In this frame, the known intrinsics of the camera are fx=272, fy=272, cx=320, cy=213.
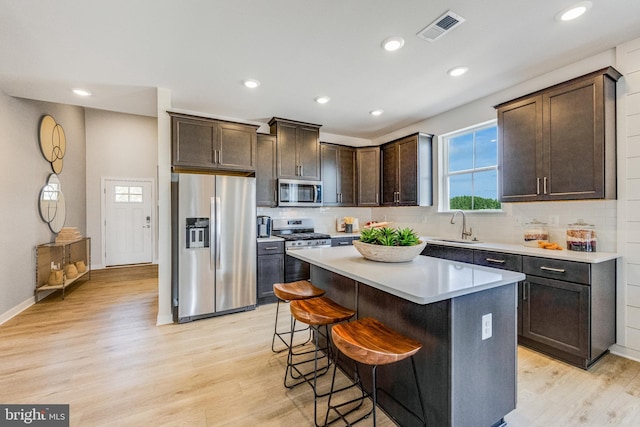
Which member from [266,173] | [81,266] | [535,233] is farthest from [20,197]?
[535,233]

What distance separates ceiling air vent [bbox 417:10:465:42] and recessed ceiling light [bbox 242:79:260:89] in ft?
5.68

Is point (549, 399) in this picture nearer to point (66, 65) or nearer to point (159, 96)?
point (159, 96)

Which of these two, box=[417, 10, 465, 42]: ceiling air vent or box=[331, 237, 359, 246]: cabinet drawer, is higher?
box=[417, 10, 465, 42]: ceiling air vent

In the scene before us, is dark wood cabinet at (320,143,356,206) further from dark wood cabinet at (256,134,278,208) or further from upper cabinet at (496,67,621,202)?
upper cabinet at (496,67,621,202)

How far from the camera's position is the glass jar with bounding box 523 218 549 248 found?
2.85 m

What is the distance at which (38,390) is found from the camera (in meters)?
2.00

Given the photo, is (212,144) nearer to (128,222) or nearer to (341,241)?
(341,241)

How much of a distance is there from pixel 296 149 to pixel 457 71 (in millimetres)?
2392

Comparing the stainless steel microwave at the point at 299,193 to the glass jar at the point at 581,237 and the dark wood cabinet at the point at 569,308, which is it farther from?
the glass jar at the point at 581,237

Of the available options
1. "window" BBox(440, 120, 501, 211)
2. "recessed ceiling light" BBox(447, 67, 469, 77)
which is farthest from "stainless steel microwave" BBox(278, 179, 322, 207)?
"recessed ceiling light" BBox(447, 67, 469, 77)

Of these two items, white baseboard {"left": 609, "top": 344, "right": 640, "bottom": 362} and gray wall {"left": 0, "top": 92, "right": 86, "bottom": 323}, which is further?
gray wall {"left": 0, "top": 92, "right": 86, "bottom": 323}

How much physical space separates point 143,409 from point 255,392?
0.73 m

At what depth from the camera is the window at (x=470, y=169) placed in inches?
137

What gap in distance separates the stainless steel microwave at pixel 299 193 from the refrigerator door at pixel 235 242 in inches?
26.0
